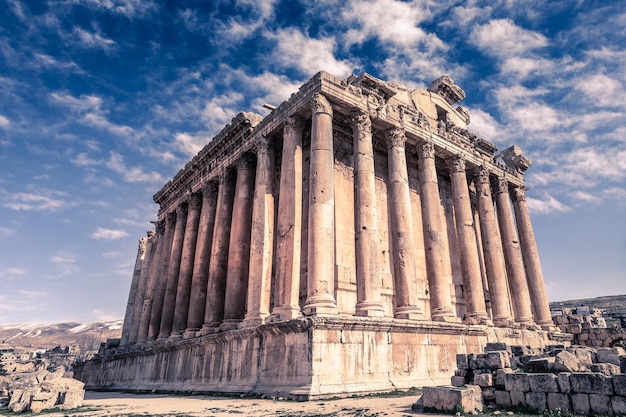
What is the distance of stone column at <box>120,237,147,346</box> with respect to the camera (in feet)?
96.3

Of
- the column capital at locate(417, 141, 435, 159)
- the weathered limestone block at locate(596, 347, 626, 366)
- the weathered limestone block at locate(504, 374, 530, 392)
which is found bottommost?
the weathered limestone block at locate(504, 374, 530, 392)

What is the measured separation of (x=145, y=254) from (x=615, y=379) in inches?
1204

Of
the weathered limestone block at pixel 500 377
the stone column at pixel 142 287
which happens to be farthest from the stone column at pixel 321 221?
the stone column at pixel 142 287

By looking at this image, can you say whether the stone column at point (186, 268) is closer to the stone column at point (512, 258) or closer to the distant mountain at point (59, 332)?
the stone column at point (512, 258)

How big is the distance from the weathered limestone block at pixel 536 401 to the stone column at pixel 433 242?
8.21 metres

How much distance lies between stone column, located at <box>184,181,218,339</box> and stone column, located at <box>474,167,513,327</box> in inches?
552

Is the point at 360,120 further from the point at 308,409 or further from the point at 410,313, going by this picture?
the point at 308,409

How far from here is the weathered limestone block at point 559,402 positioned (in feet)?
22.9

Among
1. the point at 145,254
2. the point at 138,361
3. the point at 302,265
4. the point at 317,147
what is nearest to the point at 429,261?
the point at 302,265

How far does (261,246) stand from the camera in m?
15.8

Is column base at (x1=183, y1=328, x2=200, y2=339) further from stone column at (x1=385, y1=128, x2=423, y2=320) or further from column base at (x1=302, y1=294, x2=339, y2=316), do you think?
stone column at (x1=385, y1=128, x2=423, y2=320)

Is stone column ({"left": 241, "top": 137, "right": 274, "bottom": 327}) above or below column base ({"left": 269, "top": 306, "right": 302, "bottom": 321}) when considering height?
above

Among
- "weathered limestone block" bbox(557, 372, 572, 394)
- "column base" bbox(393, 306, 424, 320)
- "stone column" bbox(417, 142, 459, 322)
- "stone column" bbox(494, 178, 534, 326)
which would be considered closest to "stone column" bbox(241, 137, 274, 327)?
"column base" bbox(393, 306, 424, 320)

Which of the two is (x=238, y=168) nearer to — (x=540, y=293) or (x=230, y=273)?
(x=230, y=273)
